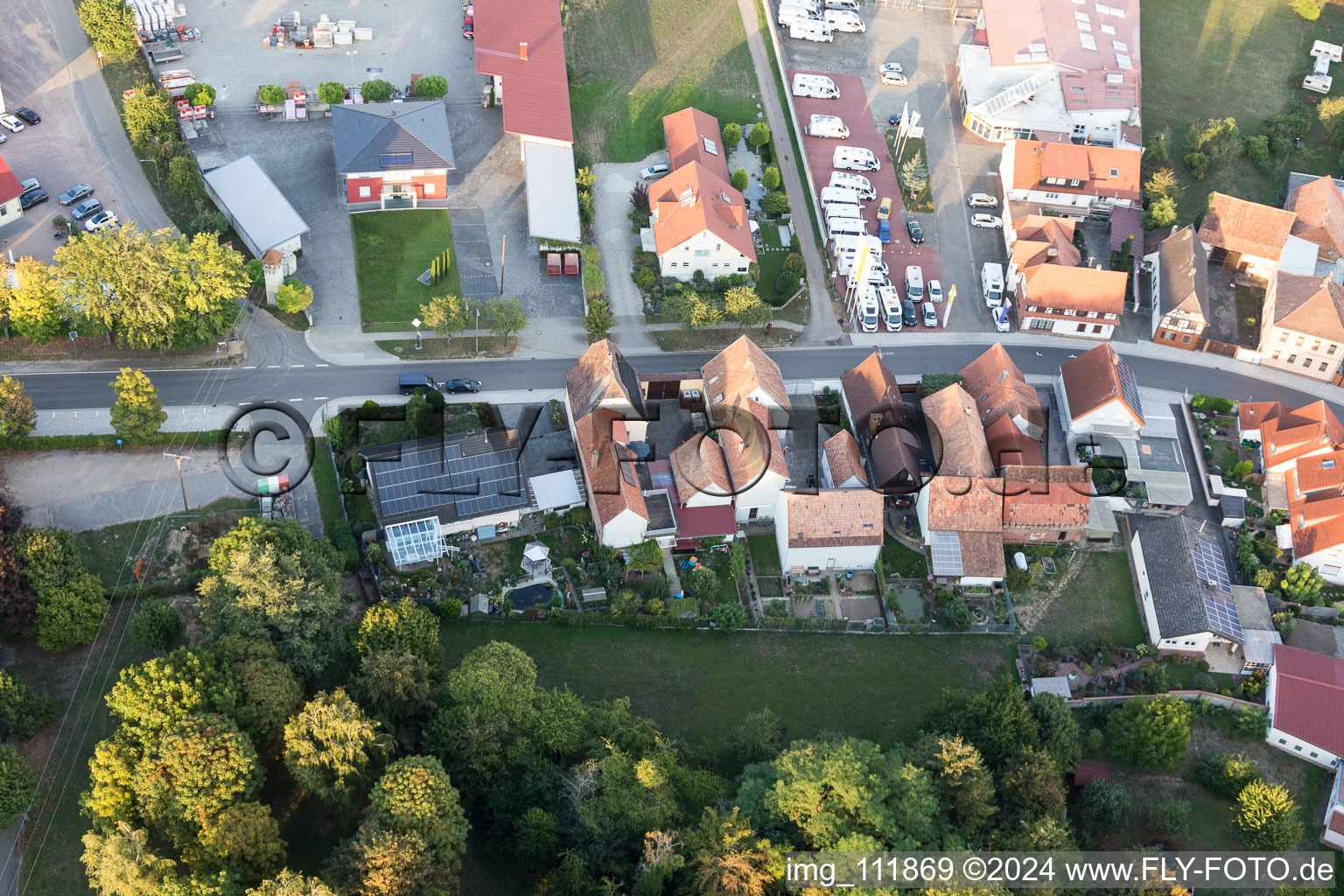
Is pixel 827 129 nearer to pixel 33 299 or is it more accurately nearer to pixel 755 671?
pixel 755 671

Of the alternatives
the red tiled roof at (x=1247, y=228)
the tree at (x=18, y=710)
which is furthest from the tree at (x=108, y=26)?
the red tiled roof at (x=1247, y=228)

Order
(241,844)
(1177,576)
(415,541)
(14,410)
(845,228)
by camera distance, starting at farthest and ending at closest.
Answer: (845,228)
(1177,576)
(14,410)
(415,541)
(241,844)

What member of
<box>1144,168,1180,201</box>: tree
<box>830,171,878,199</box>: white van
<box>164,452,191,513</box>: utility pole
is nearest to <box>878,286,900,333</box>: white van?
<box>830,171,878,199</box>: white van

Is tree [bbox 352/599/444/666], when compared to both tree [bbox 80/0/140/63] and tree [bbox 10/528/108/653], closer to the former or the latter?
tree [bbox 10/528/108/653]

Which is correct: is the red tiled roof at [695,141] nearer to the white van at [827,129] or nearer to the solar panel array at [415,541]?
the white van at [827,129]

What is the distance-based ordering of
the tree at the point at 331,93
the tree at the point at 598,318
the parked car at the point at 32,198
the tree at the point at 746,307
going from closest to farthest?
the tree at the point at 598,318
the tree at the point at 746,307
the parked car at the point at 32,198
the tree at the point at 331,93

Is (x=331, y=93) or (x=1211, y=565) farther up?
(x=331, y=93)

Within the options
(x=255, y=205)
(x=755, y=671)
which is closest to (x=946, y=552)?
(x=755, y=671)
